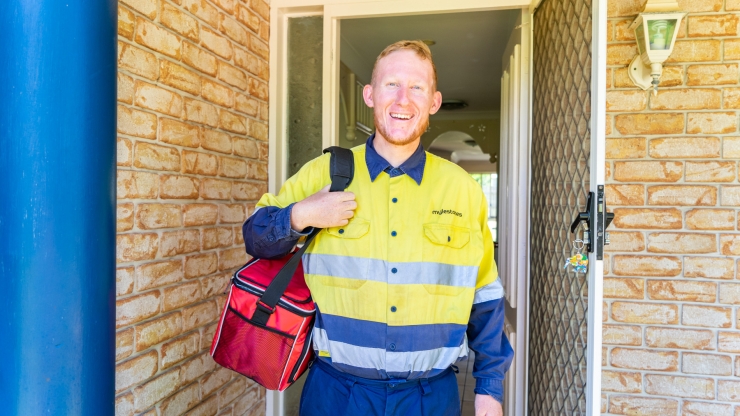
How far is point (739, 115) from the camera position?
7.42ft

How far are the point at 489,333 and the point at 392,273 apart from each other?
37cm

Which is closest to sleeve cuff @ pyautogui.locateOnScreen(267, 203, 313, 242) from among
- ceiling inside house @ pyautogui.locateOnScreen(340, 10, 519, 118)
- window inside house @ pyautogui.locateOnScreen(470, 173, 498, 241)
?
ceiling inside house @ pyautogui.locateOnScreen(340, 10, 519, 118)

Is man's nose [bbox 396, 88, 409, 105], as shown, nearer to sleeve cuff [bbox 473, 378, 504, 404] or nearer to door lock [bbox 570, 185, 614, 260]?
door lock [bbox 570, 185, 614, 260]

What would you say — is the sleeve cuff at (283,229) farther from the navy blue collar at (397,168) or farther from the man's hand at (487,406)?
the man's hand at (487,406)

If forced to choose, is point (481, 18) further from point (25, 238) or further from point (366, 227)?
point (25, 238)

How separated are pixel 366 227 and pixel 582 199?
89 centimetres

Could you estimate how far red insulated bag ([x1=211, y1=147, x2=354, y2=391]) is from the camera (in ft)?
4.92

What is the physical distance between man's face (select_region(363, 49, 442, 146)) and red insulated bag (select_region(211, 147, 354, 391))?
6.3 inches

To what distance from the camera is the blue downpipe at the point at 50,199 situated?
107 cm

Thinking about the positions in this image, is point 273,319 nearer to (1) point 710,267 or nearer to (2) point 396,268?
(2) point 396,268

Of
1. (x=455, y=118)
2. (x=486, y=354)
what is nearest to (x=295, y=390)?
(x=486, y=354)

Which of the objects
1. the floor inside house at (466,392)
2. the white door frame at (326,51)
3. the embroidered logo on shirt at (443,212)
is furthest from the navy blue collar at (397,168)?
the floor inside house at (466,392)

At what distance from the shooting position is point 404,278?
1480 millimetres

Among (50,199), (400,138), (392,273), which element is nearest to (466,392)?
(392,273)
